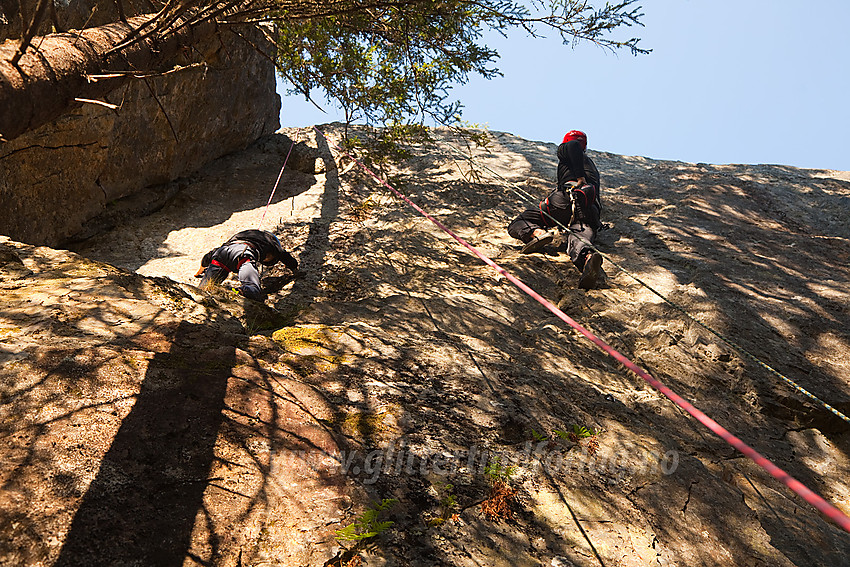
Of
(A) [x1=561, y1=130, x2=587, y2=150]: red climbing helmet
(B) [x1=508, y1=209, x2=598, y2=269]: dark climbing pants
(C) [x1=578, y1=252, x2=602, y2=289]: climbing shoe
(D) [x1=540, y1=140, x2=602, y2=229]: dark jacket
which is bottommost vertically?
(C) [x1=578, y1=252, x2=602, y2=289]: climbing shoe

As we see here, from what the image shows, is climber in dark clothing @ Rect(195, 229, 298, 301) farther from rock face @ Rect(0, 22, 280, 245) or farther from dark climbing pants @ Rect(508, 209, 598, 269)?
dark climbing pants @ Rect(508, 209, 598, 269)

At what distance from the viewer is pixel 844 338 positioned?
180 inches

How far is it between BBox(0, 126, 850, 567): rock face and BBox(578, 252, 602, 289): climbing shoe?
142mm

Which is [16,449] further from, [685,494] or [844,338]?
[844,338]

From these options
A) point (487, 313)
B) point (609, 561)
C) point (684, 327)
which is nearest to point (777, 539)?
point (609, 561)

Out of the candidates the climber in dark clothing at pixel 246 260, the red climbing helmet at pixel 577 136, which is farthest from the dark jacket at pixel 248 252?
the red climbing helmet at pixel 577 136

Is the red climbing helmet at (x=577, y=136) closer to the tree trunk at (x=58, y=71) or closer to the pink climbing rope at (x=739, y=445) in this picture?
the pink climbing rope at (x=739, y=445)

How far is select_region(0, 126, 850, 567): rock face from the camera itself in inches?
80.2

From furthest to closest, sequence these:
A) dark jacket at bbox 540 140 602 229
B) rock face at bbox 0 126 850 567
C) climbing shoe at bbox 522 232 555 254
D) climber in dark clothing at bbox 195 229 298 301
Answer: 1. dark jacket at bbox 540 140 602 229
2. climbing shoe at bbox 522 232 555 254
3. climber in dark clothing at bbox 195 229 298 301
4. rock face at bbox 0 126 850 567

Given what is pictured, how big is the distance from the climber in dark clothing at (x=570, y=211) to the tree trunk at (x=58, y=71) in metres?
4.54

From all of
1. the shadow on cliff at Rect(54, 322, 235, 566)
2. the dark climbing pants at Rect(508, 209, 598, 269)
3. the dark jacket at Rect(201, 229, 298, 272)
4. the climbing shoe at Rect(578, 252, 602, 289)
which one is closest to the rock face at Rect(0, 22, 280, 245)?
the dark jacket at Rect(201, 229, 298, 272)

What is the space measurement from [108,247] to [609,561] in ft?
23.5

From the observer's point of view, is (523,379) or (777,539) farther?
(523,379)

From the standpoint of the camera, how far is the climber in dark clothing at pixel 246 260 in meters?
5.05
